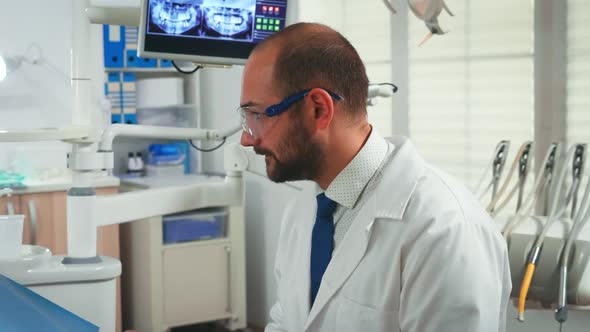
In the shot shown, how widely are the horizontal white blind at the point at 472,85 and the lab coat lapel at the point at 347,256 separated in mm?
1655

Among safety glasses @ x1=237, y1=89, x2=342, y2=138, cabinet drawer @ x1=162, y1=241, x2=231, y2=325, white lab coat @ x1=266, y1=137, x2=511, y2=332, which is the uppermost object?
safety glasses @ x1=237, y1=89, x2=342, y2=138

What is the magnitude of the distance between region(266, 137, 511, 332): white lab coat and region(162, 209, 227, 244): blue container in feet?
6.67

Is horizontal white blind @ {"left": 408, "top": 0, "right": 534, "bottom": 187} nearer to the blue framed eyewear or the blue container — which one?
the blue container

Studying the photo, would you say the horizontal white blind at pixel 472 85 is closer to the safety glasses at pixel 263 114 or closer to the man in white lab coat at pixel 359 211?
the man in white lab coat at pixel 359 211

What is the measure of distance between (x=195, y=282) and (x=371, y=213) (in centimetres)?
228

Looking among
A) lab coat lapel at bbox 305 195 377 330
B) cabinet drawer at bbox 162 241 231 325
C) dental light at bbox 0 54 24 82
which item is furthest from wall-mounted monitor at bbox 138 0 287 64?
dental light at bbox 0 54 24 82

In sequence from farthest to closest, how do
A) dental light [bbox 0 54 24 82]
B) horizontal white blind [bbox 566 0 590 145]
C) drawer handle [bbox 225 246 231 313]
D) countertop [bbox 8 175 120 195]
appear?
1. drawer handle [bbox 225 246 231 313]
2. dental light [bbox 0 54 24 82]
3. countertop [bbox 8 175 120 195]
4. horizontal white blind [bbox 566 0 590 145]

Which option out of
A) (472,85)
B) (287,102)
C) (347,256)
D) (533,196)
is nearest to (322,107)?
(287,102)

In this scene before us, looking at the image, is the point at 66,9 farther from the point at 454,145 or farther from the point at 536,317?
the point at 536,317

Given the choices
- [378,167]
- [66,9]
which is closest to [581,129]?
[378,167]

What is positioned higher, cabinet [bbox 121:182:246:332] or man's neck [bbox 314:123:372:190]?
man's neck [bbox 314:123:372:190]

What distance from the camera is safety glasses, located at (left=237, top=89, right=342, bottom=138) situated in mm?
1524

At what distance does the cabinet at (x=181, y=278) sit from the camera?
3.59 meters

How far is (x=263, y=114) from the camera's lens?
1.56m
